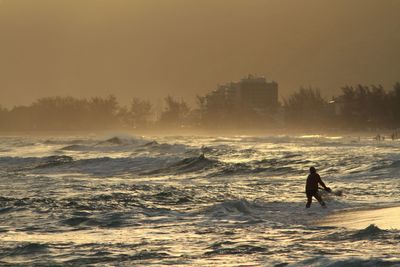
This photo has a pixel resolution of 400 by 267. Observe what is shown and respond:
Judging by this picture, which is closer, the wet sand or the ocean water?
the ocean water

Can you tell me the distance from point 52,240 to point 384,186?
52.2 feet

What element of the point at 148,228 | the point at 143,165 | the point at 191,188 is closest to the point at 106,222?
the point at 148,228

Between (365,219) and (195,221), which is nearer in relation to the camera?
(365,219)

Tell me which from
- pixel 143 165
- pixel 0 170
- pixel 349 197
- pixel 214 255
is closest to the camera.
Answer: pixel 214 255

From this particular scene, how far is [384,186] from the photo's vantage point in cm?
3083

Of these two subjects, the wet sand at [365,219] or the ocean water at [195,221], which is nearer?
the ocean water at [195,221]

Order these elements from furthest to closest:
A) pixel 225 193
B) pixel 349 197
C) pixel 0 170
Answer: pixel 0 170, pixel 225 193, pixel 349 197

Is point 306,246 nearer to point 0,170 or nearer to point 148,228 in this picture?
point 148,228

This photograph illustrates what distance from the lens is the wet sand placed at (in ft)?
63.5

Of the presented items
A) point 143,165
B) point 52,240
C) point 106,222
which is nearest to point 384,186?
point 106,222

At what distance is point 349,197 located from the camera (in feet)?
89.8

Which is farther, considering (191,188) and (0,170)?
A: (0,170)

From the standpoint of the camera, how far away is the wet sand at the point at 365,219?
19.3 metres

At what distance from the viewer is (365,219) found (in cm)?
2077
